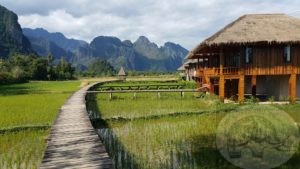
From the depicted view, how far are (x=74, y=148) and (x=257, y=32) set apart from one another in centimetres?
1532

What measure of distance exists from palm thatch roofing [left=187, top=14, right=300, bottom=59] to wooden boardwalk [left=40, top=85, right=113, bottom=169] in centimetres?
1092

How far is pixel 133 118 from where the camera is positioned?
48.6 feet

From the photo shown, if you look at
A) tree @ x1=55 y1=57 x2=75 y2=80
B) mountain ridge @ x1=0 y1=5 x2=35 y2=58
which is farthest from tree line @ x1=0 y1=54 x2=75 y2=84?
mountain ridge @ x1=0 y1=5 x2=35 y2=58

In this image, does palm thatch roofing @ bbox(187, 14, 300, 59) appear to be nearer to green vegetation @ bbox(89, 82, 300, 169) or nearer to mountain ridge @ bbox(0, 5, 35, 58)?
green vegetation @ bbox(89, 82, 300, 169)

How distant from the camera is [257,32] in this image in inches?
813

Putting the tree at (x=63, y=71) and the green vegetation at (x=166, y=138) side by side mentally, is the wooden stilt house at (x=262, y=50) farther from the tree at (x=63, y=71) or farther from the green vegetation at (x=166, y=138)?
the tree at (x=63, y=71)

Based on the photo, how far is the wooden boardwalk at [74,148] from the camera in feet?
21.0

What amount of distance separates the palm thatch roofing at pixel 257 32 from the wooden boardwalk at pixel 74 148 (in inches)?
430

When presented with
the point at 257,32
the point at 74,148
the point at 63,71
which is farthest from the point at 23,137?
the point at 63,71

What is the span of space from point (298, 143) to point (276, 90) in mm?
14420

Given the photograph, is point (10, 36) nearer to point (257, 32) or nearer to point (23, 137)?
point (257, 32)

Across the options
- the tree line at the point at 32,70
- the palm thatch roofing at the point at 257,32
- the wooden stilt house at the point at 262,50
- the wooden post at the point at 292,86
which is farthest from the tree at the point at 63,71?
the wooden post at the point at 292,86

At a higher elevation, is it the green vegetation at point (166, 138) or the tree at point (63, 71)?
the tree at point (63, 71)

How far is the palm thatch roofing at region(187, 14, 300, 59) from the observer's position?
19.9 meters
